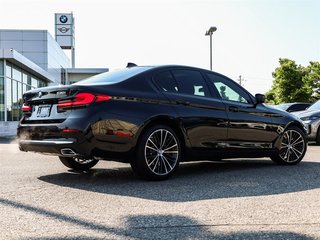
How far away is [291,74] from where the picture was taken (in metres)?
54.0

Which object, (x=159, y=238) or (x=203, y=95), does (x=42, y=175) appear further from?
(x=159, y=238)

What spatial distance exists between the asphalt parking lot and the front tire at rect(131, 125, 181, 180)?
0.17 meters

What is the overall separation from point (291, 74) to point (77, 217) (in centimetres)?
5299

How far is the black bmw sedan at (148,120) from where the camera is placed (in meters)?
5.30

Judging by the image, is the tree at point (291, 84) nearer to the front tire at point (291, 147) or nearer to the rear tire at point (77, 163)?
the front tire at point (291, 147)

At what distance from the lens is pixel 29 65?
28109 mm

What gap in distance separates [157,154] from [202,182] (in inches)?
25.5

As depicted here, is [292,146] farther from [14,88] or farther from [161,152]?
[14,88]

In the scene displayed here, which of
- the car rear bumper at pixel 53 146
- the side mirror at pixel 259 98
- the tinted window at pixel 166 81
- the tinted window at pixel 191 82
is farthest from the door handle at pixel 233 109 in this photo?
the car rear bumper at pixel 53 146

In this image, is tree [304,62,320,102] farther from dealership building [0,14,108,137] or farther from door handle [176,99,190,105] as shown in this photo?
door handle [176,99,190,105]

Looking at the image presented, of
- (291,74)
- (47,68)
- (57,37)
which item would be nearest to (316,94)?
(291,74)

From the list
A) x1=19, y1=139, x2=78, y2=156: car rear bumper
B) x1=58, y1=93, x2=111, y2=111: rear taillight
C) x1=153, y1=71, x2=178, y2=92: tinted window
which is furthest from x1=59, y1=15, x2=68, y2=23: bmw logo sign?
x1=58, y1=93, x2=111, y2=111: rear taillight

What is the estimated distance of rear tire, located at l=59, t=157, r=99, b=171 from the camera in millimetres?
6695

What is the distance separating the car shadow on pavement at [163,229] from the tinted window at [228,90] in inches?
124
